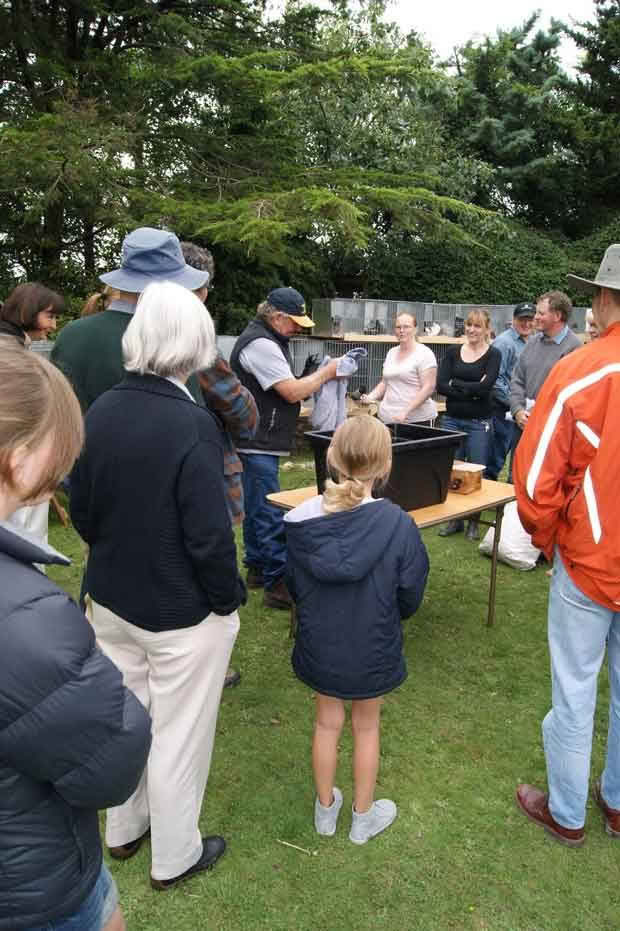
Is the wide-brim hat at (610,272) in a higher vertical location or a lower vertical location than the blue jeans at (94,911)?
higher

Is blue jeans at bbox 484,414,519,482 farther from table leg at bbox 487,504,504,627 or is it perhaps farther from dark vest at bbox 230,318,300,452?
dark vest at bbox 230,318,300,452

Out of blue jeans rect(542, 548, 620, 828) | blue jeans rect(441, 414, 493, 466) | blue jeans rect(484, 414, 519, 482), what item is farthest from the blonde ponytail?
blue jeans rect(484, 414, 519, 482)

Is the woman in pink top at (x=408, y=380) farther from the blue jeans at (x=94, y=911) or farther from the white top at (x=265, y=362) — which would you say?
the blue jeans at (x=94, y=911)

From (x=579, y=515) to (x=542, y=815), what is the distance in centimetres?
123

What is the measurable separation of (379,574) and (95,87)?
10794mm

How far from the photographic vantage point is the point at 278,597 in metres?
4.50

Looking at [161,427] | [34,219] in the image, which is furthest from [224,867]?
[34,219]

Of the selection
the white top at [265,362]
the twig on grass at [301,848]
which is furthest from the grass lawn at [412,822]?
the white top at [265,362]

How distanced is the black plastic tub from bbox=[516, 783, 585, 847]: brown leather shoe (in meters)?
1.41

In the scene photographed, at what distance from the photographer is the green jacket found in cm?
252

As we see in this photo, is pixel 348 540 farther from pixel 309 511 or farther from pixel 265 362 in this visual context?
pixel 265 362

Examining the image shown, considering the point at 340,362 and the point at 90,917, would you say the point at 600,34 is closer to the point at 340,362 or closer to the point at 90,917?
the point at 340,362

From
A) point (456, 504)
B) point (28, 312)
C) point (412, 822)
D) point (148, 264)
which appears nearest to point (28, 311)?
point (28, 312)

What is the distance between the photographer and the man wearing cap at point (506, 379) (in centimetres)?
612
